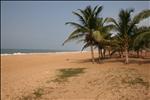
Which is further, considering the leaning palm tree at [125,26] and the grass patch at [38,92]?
the leaning palm tree at [125,26]

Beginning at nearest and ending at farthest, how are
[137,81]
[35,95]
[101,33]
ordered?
[35,95] → [137,81] → [101,33]

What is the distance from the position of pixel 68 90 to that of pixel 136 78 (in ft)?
9.96

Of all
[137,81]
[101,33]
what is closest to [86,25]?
[101,33]

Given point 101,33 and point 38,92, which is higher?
point 101,33

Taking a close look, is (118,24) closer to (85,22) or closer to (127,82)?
(85,22)

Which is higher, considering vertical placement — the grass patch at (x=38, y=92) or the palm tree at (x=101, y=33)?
the palm tree at (x=101, y=33)

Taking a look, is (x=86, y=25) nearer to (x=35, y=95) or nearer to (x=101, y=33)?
(x=101, y=33)

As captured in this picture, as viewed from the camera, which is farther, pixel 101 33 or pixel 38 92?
pixel 101 33

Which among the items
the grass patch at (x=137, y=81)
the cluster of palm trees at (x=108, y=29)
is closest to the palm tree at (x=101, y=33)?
the cluster of palm trees at (x=108, y=29)

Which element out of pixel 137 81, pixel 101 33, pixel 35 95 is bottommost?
pixel 35 95

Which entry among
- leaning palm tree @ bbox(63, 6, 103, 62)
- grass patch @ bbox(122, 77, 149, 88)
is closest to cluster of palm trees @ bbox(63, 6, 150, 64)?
leaning palm tree @ bbox(63, 6, 103, 62)

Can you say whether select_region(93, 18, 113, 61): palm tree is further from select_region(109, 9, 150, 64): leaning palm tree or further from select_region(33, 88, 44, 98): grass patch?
select_region(33, 88, 44, 98): grass patch

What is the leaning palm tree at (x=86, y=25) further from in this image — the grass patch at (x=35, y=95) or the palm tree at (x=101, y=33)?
the grass patch at (x=35, y=95)

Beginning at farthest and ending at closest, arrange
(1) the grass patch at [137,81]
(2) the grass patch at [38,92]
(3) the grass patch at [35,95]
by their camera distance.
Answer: (1) the grass patch at [137,81]
(2) the grass patch at [38,92]
(3) the grass patch at [35,95]
